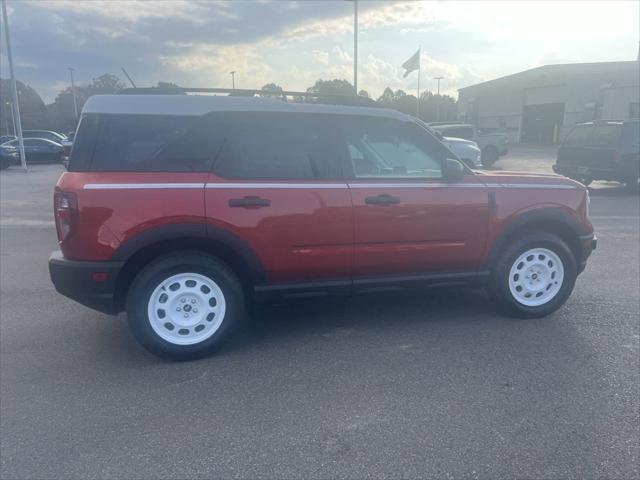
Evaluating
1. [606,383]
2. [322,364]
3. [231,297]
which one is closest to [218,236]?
[231,297]

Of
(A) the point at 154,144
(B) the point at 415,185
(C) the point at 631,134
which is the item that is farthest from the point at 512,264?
(C) the point at 631,134

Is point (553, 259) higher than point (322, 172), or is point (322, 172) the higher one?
point (322, 172)

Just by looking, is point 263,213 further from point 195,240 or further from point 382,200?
point 382,200

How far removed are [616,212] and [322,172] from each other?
9.45 meters

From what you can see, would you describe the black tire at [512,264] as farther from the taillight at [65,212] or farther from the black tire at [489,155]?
the black tire at [489,155]

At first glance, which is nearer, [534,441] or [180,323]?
[534,441]

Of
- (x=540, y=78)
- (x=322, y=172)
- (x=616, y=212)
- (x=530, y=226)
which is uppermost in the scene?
(x=540, y=78)

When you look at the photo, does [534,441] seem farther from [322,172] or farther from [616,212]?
[616,212]

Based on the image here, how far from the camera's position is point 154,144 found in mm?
4148

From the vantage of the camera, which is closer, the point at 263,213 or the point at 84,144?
the point at 84,144

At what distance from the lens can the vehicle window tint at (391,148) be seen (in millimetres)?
4641

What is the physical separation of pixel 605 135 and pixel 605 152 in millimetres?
492

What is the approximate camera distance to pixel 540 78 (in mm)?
43250

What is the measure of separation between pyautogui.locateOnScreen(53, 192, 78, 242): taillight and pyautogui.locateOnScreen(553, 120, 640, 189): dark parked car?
13894 mm
